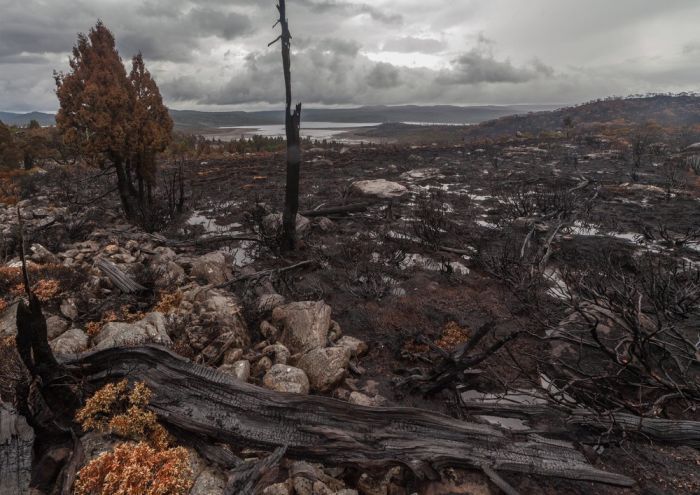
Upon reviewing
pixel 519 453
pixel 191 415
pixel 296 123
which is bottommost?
pixel 519 453

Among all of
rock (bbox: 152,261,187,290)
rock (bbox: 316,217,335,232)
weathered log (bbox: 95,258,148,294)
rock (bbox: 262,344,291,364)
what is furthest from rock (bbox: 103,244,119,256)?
rock (bbox: 316,217,335,232)

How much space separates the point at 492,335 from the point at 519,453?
2895 mm

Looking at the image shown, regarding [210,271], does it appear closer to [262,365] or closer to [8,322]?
[8,322]

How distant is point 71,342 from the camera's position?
16.6ft

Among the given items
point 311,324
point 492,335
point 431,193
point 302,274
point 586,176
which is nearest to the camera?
point 311,324

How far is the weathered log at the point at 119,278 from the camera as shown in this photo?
692 cm

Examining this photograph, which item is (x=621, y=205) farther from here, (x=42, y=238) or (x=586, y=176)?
(x=42, y=238)

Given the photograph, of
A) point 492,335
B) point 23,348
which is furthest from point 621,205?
point 23,348

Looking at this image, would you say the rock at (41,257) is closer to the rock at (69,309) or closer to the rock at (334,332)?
the rock at (69,309)

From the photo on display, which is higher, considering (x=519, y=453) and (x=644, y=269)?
(x=644, y=269)

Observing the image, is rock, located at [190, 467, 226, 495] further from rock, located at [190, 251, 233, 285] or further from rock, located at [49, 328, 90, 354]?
Result: rock, located at [190, 251, 233, 285]

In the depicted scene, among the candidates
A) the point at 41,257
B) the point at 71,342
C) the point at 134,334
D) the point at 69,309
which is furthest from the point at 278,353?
the point at 41,257

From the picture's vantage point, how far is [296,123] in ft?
32.7

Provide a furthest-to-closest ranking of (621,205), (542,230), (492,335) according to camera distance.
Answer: (621,205) < (542,230) < (492,335)
